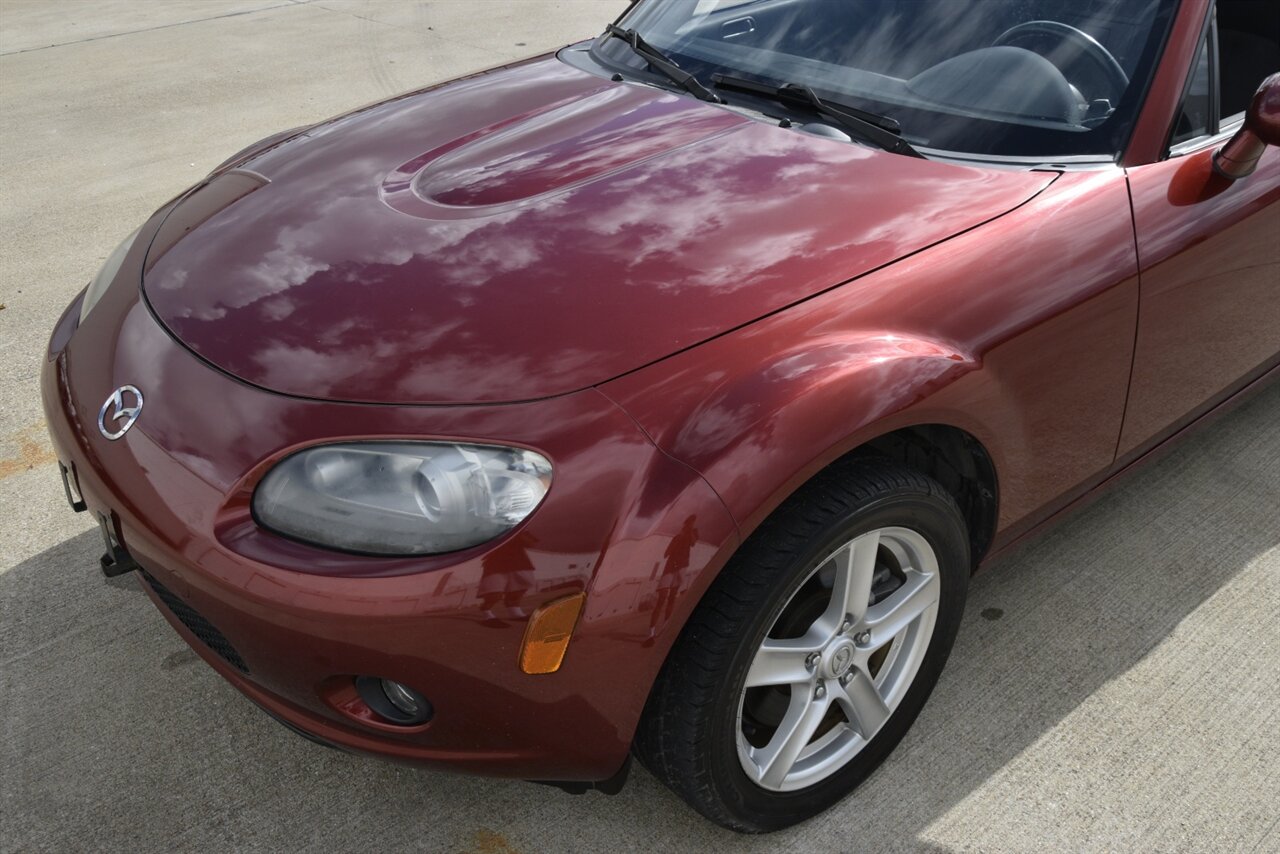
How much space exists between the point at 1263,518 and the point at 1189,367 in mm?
711

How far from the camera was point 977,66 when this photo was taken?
2.33m

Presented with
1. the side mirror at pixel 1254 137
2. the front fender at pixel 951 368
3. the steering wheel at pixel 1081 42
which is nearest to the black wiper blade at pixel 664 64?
the steering wheel at pixel 1081 42

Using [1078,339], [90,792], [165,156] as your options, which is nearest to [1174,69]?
[1078,339]

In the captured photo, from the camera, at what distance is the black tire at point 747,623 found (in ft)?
5.63

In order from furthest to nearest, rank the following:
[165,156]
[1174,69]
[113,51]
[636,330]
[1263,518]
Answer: [113,51] < [165,156] < [1263,518] < [1174,69] < [636,330]

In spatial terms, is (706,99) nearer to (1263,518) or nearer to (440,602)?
(440,602)

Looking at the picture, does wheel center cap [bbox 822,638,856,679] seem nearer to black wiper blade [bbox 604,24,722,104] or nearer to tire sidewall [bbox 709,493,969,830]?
tire sidewall [bbox 709,493,969,830]

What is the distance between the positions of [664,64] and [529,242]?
900 mm

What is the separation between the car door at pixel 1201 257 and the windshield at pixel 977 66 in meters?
0.15

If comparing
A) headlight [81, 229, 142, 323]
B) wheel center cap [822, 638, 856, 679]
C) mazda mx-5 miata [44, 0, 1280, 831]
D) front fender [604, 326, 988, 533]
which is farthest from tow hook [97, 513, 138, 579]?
wheel center cap [822, 638, 856, 679]

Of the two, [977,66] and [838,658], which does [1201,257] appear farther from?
[838,658]

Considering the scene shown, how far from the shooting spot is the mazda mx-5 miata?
63.9 inches

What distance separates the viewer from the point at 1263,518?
2906mm

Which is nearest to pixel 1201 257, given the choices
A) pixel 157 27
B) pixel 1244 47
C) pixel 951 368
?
pixel 951 368
